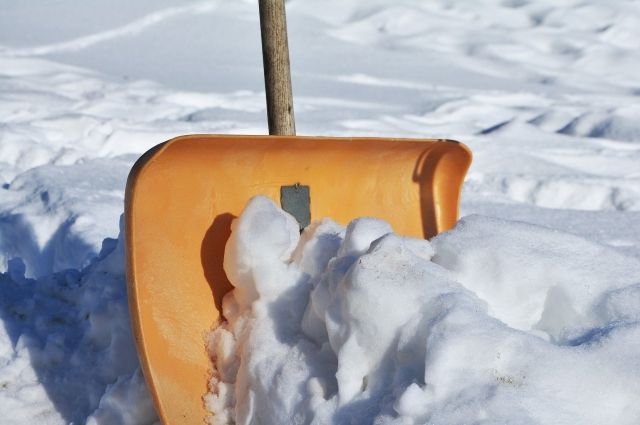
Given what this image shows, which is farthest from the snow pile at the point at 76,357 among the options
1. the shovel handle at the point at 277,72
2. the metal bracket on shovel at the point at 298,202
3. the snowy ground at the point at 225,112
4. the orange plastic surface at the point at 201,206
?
the shovel handle at the point at 277,72

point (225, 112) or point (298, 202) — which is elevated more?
point (298, 202)

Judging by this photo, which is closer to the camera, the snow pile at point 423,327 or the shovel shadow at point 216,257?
the snow pile at point 423,327

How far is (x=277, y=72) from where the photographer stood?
283 cm

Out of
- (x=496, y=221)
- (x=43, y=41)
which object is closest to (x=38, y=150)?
(x=496, y=221)

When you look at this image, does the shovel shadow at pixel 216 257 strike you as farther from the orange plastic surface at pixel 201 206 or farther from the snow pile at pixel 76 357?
the snow pile at pixel 76 357

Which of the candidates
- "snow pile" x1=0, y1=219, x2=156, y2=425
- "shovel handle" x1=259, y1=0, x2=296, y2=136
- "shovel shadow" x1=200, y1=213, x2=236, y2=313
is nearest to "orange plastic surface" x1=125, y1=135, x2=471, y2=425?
"shovel shadow" x1=200, y1=213, x2=236, y2=313

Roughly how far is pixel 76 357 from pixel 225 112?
4.69 metres

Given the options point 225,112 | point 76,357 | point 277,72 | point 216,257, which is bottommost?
point 225,112

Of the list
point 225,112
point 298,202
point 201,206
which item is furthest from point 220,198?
point 225,112

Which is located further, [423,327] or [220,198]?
[220,198]

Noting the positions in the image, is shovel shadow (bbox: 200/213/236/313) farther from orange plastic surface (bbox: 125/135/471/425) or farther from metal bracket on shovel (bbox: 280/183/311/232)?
metal bracket on shovel (bbox: 280/183/311/232)

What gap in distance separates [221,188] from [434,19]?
988cm

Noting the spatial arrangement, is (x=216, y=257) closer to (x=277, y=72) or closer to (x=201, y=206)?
(x=201, y=206)

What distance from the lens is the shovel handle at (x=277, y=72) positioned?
2.79m
